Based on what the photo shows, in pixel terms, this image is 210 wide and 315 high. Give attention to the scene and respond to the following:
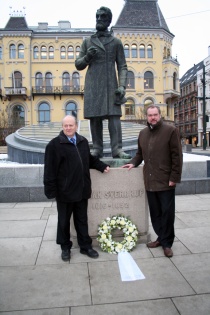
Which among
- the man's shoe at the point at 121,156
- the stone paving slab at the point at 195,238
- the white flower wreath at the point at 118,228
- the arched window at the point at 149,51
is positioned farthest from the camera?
the arched window at the point at 149,51

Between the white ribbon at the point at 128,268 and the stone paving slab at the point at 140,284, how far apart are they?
0.06 m

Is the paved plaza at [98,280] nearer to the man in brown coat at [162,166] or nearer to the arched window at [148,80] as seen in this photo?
the man in brown coat at [162,166]

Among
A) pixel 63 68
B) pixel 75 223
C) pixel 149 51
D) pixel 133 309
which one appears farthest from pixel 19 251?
pixel 149 51

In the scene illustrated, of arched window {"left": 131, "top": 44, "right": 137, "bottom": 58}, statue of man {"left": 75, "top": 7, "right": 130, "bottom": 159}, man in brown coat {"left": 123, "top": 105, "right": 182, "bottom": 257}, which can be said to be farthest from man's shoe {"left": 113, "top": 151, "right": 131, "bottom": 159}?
arched window {"left": 131, "top": 44, "right": 137, "bottom": 58}

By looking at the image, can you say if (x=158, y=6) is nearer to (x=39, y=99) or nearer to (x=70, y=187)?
(x=39, y=99)

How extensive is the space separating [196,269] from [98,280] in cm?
122

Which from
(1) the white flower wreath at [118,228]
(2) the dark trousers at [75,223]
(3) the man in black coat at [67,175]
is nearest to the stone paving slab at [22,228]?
(2) the dark trousers at [75,223]

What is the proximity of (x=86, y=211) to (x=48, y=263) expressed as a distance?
0.83 meters

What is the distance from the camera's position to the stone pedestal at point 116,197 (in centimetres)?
437

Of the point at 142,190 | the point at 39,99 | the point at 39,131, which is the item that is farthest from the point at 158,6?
the point at 142,190

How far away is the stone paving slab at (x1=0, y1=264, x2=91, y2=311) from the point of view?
9.75ft

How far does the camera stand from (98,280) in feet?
11.2

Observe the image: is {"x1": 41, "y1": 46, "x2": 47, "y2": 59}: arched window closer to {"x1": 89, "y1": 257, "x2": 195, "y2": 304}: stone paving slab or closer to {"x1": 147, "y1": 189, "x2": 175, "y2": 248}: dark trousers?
{"x1": 147, "y1": 189, "x2": 175, "y2": 248}: dark trousers

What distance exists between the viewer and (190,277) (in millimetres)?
3443
